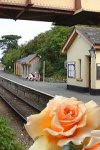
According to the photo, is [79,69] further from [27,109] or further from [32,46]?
[32,46]

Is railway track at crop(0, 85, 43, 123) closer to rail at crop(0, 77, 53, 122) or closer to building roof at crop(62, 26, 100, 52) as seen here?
rail at crop(0, 77, 53, 122)

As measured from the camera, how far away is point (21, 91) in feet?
72.8

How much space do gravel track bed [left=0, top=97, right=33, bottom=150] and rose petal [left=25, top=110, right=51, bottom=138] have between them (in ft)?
30.1

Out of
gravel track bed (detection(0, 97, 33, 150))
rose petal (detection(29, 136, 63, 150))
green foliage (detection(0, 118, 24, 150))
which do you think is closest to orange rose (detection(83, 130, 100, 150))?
rose petal (detection(29, 136, 63, 150))

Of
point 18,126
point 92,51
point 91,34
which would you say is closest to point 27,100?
point 18,126

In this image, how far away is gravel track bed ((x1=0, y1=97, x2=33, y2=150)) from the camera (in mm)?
11698

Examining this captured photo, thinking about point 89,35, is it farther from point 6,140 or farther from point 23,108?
point 6,140

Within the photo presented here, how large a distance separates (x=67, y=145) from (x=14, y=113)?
18.0 m

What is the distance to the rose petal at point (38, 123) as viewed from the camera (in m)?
1.72

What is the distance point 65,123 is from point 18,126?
1375cm

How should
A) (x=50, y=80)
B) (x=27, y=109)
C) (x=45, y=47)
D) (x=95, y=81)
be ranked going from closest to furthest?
(x=27, y=109)
(x=95, y=81)
(x=50, y=80)
(x=45, y=47)

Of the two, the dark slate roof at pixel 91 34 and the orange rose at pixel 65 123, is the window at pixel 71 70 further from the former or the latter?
the orange rose at pixel 65 123

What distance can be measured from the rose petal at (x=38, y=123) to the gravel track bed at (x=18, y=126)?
30.1 ft

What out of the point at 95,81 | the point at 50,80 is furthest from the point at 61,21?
the point at 50,80
